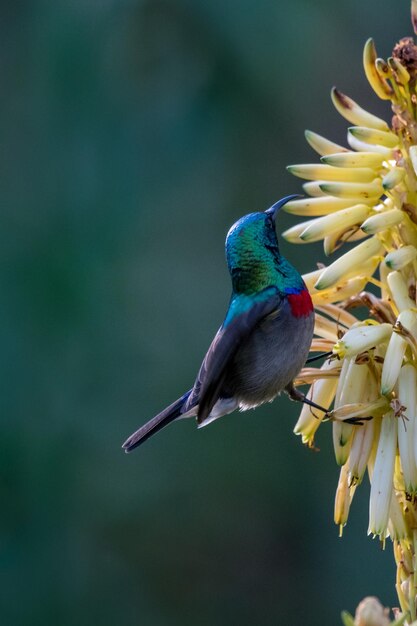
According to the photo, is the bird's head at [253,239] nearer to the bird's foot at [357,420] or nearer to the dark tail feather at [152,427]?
the dark tail feather at [152,427]

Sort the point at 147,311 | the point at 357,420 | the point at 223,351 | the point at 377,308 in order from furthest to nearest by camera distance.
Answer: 1. the point at 147,311
2. the point at 223,351
3. the point at 377,308
4. the point at 357,420

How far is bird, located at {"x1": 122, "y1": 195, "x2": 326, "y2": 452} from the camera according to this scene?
236cm

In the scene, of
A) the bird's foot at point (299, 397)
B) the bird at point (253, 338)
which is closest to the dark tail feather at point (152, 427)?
the bird at point (253, 338)

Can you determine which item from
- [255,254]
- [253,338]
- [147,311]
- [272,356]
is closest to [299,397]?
[272,356]

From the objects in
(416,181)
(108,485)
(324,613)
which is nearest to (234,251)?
(416,181)

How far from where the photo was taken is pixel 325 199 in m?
2.09

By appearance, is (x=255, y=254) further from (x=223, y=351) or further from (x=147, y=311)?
(x=147, y=311)

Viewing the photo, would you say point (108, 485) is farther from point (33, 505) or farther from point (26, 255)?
point (26, 255)

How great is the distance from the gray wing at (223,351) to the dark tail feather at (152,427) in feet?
0.30

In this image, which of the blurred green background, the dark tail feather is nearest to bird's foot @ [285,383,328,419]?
the dark tail feather

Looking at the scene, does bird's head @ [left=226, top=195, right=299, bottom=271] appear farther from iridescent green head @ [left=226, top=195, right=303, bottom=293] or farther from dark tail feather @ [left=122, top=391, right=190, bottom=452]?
dark tail feather @ [left=122, top=391, right=190, bottom=452]

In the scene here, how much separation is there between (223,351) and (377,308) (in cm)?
53

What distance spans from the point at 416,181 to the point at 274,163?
346 centimetres

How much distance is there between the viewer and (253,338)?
2.55 meters
